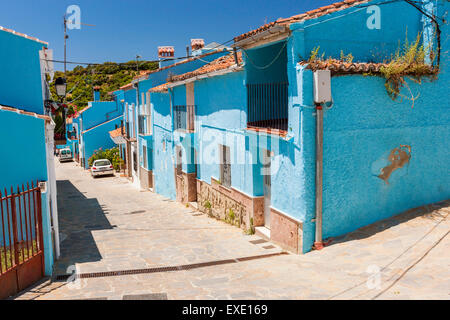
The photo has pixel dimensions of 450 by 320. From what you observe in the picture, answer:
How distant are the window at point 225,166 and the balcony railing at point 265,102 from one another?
2139 millimetres

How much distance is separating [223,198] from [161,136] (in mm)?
8914

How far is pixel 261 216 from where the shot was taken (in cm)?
1120

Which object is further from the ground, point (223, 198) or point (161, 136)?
point (161, 136)

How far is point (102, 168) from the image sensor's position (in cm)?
3209

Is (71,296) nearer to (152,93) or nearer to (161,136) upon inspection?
(161,136)

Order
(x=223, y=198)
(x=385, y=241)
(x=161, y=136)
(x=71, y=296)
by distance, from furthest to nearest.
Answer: (x=161, y=136) → (x=223, y=198) → (x=385, y=241) → (x=71, y=296)

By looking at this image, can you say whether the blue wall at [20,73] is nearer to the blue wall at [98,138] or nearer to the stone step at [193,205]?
the stone step at [193,205]

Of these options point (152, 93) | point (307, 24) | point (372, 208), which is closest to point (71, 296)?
point (372, 208)

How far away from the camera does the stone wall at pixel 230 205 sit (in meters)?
11.2

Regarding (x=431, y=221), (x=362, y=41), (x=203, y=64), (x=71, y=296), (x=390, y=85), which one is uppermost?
(x=203, y=64)

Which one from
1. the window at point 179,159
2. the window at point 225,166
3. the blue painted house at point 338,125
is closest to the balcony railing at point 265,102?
the blue painted house at point 338,125

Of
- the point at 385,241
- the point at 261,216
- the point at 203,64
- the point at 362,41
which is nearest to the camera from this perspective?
the point at 385,241

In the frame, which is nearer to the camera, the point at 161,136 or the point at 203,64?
the point at 203,64

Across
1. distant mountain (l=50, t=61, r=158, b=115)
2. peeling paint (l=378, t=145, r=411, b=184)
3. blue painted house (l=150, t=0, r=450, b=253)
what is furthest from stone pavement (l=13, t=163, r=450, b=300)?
distant mountain (l=50, t=61, r=158, b=115)
